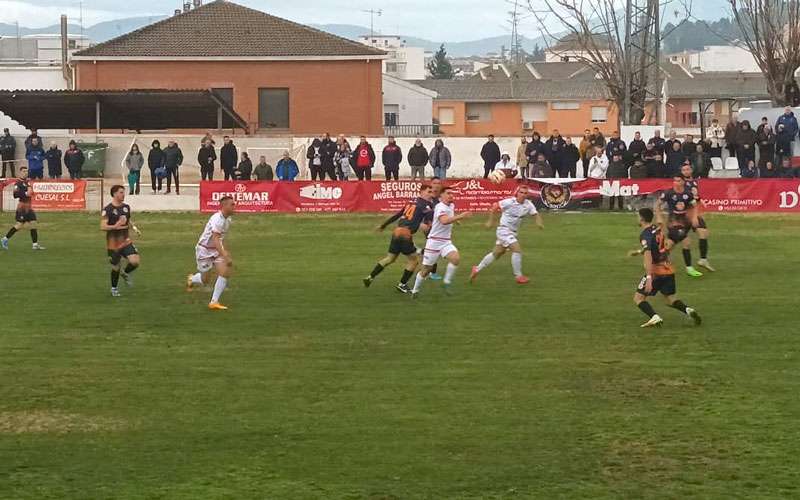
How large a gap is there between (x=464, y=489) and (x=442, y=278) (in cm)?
1478

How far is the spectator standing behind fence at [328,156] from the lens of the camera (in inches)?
1763

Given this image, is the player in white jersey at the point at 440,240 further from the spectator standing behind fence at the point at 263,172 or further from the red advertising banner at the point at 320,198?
the spectator standing behind fence at the point at 263,172

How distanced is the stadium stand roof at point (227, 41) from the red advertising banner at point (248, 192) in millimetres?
26776

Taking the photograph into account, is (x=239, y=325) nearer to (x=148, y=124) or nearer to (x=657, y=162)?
(x=657, y=162)

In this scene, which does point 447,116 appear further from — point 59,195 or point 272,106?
point 59,195

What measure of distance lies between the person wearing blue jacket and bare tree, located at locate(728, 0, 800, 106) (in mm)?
28936

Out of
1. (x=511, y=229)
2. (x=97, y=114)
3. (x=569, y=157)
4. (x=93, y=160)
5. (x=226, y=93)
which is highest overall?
(x=226, y=93)

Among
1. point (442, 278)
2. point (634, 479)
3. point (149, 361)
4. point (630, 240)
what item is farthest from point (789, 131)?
point (634, 479)

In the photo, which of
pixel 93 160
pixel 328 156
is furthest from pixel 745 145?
pixel 93 160

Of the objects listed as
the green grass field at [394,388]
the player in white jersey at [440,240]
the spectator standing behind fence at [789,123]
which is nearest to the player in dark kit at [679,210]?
the green grass field at [394,388]

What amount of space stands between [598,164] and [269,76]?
29.1 meters

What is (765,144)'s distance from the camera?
139 ft

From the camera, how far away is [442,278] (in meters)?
26.7

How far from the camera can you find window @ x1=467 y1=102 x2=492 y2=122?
4058 inches
